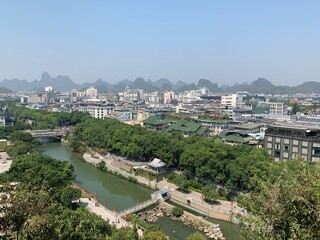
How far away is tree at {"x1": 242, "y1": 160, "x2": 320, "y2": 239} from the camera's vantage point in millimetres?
4176

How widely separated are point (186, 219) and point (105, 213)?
13.1ft

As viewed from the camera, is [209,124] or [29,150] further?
[209,124]

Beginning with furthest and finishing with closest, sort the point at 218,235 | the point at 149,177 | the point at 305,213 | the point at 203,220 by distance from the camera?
the point at 149,177
the point at 203,220
the point at 218,235
the point at 305,213

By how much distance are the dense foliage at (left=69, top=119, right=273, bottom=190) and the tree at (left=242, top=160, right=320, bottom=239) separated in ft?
24.1

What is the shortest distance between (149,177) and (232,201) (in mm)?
6104

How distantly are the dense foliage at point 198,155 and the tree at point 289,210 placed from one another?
24.1 feet

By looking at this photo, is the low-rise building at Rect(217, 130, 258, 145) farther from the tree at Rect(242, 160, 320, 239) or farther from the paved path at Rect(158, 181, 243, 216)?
the tree at Rect(242, 160, 320, 239)

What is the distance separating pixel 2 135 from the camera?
3206 cm

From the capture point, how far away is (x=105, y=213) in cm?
1461

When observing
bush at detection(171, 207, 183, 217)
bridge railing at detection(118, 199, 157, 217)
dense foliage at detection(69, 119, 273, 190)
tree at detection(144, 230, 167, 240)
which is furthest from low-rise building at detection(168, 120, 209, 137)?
A: tree at detection(144, 230, 167, 240)

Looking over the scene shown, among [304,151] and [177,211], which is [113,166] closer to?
[177,211]

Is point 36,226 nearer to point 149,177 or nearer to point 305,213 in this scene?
point 305,213

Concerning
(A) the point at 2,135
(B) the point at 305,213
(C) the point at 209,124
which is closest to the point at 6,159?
(A) the point at 2,135

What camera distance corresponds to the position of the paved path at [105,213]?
13475 mm
